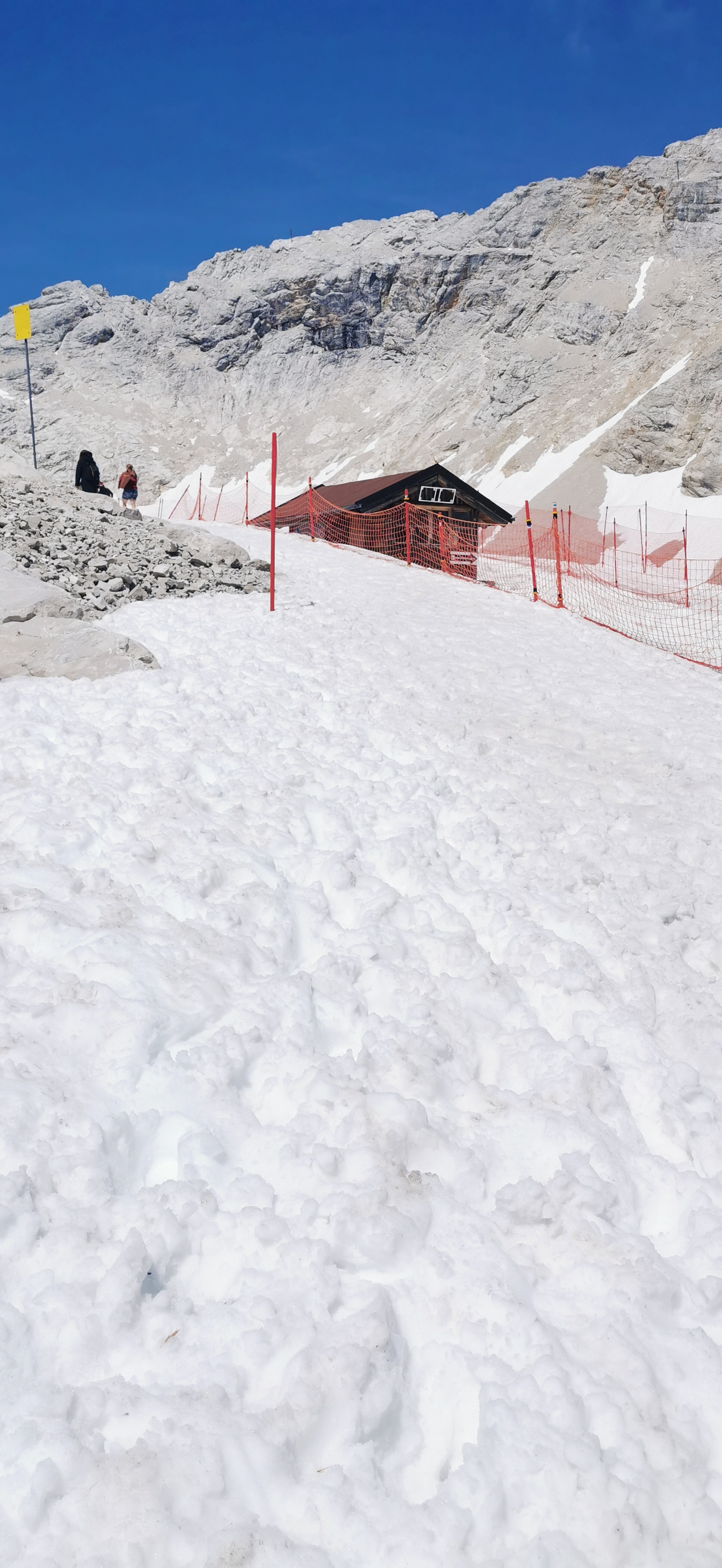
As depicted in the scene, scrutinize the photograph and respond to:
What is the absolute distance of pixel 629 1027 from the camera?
14.3 feet

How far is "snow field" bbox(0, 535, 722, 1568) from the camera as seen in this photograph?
8.00 feet

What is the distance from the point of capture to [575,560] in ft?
98.6

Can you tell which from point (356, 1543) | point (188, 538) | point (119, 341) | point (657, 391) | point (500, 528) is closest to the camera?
point (356, 1543)

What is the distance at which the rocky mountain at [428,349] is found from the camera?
5775 centimetres

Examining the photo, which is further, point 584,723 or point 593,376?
point 593,376

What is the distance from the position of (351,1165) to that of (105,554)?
11.4m

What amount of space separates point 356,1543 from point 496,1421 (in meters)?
0.50

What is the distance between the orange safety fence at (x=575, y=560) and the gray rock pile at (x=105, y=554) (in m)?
5.64

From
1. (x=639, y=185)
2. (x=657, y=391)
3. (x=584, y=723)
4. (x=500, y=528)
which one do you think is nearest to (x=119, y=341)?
(x=639, y=185)

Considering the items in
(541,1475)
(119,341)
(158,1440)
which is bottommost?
(541,1475)

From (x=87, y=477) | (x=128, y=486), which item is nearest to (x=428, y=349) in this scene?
(x=128, y=486)

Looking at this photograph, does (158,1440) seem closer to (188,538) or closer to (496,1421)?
(496,1421)

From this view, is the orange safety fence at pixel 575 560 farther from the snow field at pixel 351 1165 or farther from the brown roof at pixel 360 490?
the snow field at pixel 351 1165

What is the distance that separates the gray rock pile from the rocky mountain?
119 feet
